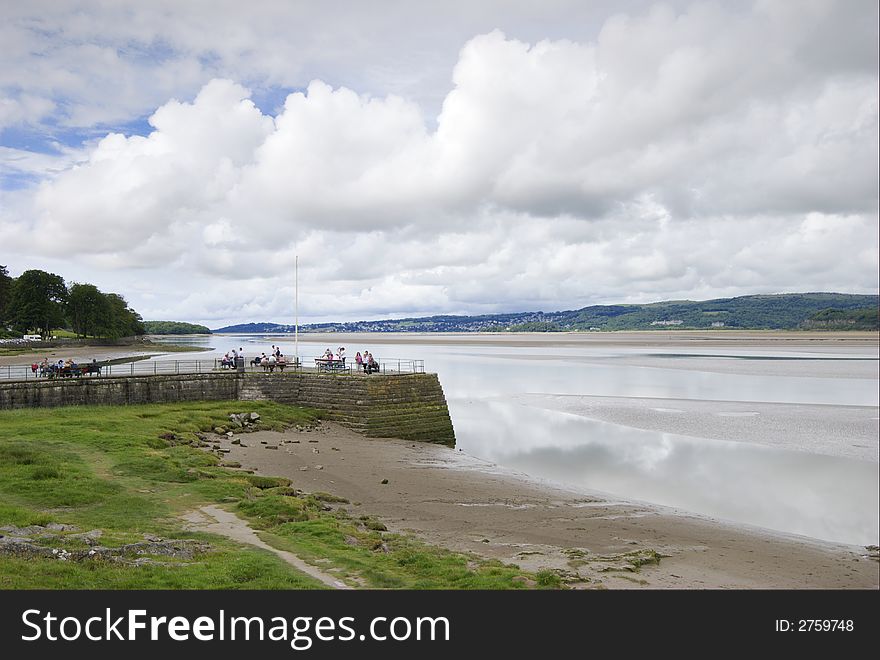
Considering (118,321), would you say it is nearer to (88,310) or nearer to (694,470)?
(88,310)

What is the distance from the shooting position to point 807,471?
73.5 feet

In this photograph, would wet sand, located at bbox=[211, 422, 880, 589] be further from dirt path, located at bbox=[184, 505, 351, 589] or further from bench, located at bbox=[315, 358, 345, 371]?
bench, located at bbox=[315, 358, 345, 371]

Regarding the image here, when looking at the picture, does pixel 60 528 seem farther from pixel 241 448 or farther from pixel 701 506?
pixel 701 506

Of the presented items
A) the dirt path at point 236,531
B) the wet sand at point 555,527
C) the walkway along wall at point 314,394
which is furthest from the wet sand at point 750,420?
the dirt path at point 236,531

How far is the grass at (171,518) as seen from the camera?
1011 centimetres

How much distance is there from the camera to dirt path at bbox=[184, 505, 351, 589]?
1094 cm

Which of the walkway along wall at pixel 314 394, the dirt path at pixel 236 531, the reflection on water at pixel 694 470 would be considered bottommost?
the reflection on water at pixel 694 470

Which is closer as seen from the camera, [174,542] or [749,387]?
[174,542]

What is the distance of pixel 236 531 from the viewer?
1367 centimetres

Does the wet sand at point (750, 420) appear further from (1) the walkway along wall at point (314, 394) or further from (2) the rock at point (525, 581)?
(2) the rock at point (525, 581)

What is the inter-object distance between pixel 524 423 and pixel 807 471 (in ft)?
51.8

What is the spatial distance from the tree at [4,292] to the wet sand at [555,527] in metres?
83.9
